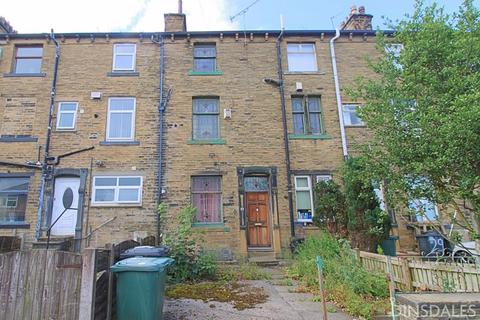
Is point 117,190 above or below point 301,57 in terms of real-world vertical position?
below

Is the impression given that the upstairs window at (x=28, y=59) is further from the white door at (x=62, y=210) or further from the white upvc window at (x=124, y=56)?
the white door at (x=62, y=210)

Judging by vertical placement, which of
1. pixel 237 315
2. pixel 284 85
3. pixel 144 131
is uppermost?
pixel 284 85

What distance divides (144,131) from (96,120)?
2.00 metres

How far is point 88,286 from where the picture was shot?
4359 mm

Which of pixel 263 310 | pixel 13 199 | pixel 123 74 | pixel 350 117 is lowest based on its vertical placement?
pixel 263 310

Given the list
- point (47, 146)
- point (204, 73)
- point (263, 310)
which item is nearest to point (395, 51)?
point (263, 310)

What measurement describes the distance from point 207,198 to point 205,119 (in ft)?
10.8

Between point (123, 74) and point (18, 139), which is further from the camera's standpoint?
point (123, 74)

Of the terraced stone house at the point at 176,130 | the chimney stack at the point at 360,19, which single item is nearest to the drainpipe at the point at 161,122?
the terraced stone house at the point at 176,130

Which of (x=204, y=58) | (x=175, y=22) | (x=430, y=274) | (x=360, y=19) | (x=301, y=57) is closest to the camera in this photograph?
(x=430, y=274)

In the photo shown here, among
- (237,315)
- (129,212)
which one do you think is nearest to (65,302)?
→ (237,315)

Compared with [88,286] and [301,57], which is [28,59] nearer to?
[301,57]

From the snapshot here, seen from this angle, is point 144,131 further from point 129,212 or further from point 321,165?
point 321,165

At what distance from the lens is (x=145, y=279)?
15.3 feet
